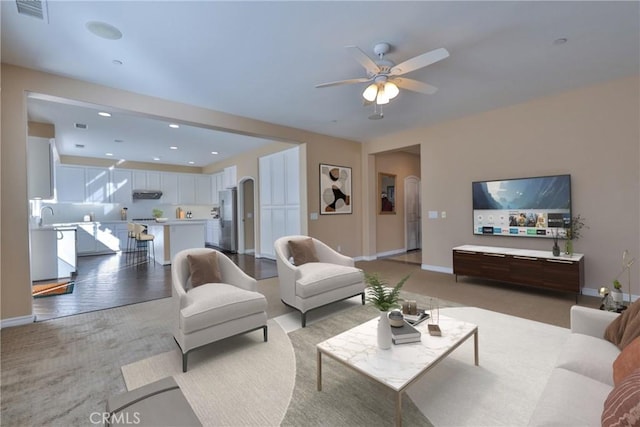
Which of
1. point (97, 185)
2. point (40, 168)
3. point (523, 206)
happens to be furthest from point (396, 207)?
point (97, 185)

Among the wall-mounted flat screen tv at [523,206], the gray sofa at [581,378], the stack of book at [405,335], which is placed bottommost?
the stack of book at [405,335]

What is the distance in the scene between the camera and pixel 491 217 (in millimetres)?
4688

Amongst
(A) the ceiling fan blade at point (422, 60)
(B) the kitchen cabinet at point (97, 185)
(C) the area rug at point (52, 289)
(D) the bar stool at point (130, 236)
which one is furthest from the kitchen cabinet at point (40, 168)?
(A) the ceiling fan blade at point (422, 60)

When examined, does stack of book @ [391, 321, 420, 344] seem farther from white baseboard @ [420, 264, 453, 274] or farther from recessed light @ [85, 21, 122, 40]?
white baseboard @ [420, 264, 453, 274]

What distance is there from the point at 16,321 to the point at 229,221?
17.6 ft

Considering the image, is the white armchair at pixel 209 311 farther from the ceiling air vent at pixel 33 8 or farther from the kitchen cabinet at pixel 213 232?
the kitchen cabinet at pixel 213 232

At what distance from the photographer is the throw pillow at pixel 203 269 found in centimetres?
280

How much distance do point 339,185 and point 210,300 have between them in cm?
433

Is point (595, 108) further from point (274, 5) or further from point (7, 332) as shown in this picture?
point (7, 332)

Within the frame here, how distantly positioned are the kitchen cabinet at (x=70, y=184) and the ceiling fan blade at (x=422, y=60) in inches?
364

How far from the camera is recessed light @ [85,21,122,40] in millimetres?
2412

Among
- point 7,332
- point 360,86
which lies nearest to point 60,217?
point 7,332

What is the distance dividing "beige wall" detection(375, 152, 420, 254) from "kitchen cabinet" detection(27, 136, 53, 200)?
6381 mm

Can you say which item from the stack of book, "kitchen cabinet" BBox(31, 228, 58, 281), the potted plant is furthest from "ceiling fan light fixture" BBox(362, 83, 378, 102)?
"kitchen cabinet" BBox(31, 228, 58, 281)
